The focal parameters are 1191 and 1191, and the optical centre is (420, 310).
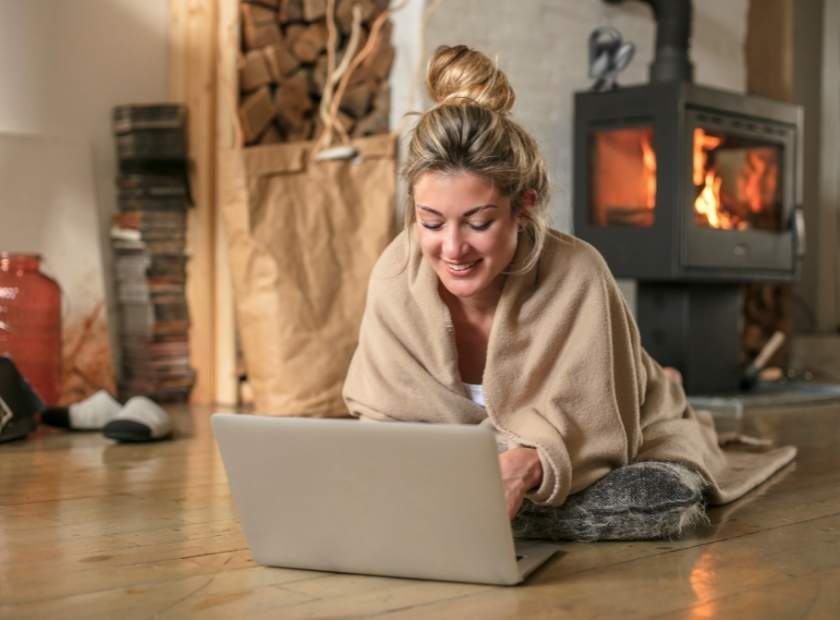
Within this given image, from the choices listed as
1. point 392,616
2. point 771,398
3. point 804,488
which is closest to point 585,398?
point 392,616

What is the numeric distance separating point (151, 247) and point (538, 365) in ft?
6.24

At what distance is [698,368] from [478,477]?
247cm

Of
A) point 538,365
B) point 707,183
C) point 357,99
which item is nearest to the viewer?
point 538,365

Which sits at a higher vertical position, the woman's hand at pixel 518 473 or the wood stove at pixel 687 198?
the wood stove at pixel 687 198

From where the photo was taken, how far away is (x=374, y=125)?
11.0 ft

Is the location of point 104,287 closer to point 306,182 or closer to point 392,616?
point 306,182

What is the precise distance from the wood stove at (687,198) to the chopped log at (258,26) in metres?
0.91

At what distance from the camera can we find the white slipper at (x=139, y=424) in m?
2.57

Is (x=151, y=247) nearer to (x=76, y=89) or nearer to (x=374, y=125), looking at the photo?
(x=76, y=89)

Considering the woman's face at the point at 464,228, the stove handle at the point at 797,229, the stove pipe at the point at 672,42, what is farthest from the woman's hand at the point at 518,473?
the stove handle at the point at 797,229

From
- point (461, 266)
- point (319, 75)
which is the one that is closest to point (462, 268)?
point (461, 266)

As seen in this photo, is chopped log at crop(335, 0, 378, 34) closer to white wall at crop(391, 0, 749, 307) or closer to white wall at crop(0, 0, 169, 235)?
white wall at crop(391, 0, 749, 307)

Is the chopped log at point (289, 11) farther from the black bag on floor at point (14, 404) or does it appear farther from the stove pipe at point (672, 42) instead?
the black bag on floor at point (14, 404)

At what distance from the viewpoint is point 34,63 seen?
3.09 metres
